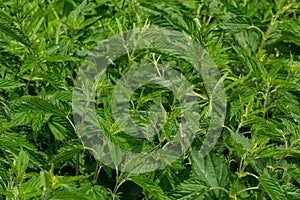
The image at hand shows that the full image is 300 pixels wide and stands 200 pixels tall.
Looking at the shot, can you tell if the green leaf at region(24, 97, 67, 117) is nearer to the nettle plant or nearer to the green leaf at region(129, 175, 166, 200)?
the nettle plant

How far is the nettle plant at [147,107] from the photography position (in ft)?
5.97

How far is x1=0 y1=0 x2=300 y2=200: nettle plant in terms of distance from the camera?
182 centimetres

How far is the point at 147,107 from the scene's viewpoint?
2.01 metres

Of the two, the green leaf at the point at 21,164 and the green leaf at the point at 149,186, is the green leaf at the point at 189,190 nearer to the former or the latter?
the green leaf at the point at 149,186

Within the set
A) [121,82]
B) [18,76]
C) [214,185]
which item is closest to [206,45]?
[121,82]

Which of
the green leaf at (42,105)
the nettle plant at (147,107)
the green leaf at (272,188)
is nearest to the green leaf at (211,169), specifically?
the nettle plant at (147,107)

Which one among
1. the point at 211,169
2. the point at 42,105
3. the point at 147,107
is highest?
the point at 42,105

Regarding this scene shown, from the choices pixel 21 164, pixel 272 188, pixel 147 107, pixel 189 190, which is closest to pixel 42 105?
pixel 21 164

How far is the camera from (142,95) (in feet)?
6.68

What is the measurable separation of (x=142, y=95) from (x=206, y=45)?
265mm

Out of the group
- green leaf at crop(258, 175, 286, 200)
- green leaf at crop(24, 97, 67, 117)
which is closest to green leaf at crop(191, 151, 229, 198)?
green leaf at crop(258, 175, 286, 200)

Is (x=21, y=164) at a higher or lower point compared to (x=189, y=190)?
higher

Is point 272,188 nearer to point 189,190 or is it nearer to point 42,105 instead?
point 189,190

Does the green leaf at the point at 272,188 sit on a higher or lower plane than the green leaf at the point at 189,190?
higher
